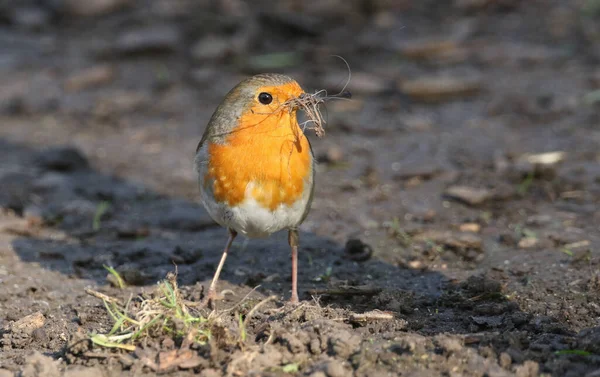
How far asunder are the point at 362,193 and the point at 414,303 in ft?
6.34

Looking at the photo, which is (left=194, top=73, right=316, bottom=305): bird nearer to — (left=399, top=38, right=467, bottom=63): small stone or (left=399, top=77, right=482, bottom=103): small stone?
(left=399, top=77, right=482, bottom=103): small stone

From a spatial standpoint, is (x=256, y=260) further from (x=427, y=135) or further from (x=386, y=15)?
(x=386, y=15)

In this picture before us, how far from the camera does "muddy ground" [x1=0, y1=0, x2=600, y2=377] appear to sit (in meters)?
3.41

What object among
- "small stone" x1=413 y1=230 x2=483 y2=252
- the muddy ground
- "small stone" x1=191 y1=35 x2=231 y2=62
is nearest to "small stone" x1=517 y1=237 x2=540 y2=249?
the muddy ground

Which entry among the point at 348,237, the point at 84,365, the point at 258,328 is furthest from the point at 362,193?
the point at 84,365

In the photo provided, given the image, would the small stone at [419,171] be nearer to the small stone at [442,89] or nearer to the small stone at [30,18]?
the small stone at [442,89]

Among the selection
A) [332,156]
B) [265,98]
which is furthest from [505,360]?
[332,156]

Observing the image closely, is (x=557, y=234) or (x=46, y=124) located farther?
(x=46, y=124)

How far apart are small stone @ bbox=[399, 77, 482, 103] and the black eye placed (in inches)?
138

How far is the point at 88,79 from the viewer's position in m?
7.79

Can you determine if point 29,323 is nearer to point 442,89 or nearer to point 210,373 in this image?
point 210,373

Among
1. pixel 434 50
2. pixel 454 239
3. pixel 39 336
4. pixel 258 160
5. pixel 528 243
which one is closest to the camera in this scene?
pixel 39 336

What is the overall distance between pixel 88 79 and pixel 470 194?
3.97 meters

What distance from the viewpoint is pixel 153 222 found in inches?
225
